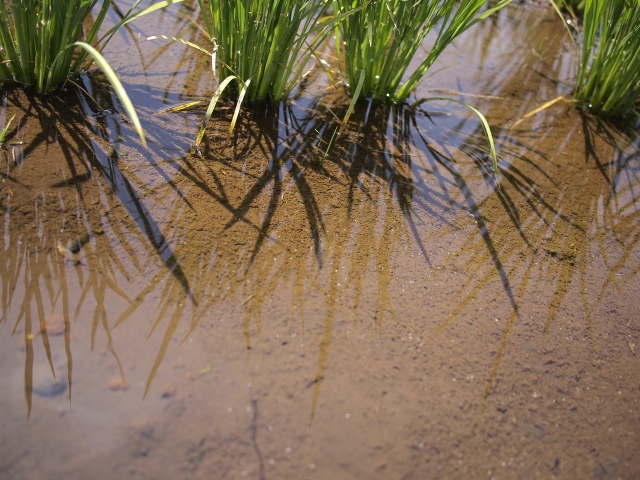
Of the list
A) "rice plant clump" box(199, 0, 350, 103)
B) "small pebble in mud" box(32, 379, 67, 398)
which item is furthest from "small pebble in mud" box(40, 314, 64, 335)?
"rice plant clump" box(199, 0, 350, 103)

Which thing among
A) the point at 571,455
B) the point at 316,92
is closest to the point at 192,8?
the point at 316,92

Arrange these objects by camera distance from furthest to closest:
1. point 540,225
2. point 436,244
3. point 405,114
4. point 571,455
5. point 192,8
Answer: point 192,8 < point 405,114 < point 540,225 < point 436,244 < point 571,455

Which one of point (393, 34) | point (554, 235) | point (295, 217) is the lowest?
point (295, 217)

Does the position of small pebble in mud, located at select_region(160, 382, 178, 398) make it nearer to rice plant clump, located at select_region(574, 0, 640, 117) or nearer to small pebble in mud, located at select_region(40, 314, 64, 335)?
small pebble in mud, located at select_region(40, 314, 64, 335)

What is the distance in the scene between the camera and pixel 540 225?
5.49 feet

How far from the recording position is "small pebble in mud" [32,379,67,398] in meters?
1.03

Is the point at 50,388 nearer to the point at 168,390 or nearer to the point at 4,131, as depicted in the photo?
the point at 168,390

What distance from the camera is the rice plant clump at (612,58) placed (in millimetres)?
1969

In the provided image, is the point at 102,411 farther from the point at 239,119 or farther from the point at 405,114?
the point at 405,114

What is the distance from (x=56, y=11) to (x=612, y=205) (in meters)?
1.95

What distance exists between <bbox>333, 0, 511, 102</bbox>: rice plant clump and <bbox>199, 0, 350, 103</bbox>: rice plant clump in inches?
6.5

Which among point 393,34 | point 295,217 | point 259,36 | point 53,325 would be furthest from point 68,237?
point 393,34

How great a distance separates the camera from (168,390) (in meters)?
1.07

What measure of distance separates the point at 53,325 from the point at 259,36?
107cm
